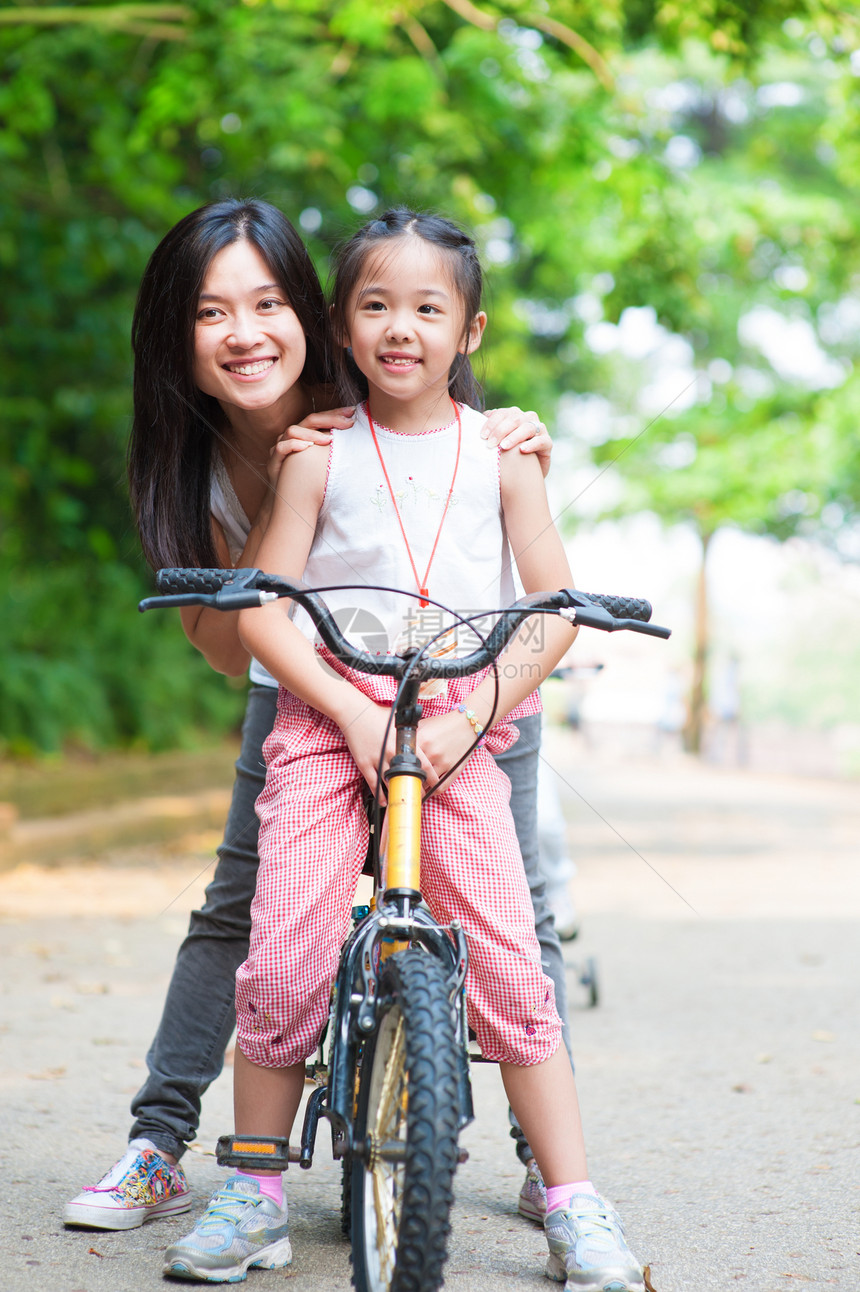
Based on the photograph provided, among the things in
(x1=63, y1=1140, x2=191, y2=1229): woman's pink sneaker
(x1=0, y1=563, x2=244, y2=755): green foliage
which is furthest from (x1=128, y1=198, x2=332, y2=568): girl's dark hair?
(x1=0, y1=563, x2=244, y2=755): green foliage

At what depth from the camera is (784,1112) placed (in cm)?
385

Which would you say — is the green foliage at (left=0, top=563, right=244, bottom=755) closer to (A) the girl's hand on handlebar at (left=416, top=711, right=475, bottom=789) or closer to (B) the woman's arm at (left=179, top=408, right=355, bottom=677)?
(B) the woman's arm at (left=179, top=408, right=355, bottom=677)

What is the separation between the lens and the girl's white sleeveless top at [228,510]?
301 cm

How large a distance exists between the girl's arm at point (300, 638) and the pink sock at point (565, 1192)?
2.53 ft

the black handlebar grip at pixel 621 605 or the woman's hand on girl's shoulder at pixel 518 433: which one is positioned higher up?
the woman's hand on girl's shoulder at pixel 518 433

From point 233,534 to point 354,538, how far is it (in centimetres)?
47

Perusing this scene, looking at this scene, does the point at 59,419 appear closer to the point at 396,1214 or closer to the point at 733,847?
the point at 733,847

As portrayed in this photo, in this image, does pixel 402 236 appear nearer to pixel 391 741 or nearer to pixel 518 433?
pixel 518 433

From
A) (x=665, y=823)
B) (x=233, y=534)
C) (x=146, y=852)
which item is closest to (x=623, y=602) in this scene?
(x=233, y=534)

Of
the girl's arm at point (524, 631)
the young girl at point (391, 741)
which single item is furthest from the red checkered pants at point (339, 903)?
the girl's arm at point (524, 631)

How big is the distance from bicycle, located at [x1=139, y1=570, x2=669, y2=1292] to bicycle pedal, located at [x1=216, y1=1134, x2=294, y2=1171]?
0.11ft

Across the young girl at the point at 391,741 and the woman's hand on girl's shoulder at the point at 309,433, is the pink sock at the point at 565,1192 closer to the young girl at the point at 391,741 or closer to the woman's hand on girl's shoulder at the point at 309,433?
the young girl at the point at 391,741

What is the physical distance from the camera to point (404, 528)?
2682 mm

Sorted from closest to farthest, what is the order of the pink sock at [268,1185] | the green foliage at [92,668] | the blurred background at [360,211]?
the pink sock at [268,1185], the blurred background at [360,211], the green foliage at [92,668]
